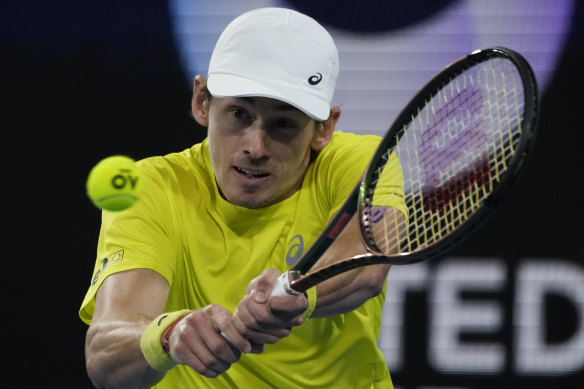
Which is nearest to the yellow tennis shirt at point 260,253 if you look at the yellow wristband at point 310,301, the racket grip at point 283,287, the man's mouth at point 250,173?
the man's mouth at point 250,173

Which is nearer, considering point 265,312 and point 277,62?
point 265,312

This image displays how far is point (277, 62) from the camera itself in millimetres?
2432

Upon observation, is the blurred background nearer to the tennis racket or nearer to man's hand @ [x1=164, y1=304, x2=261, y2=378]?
the tennis racket

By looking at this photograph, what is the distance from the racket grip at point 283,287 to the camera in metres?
1.92

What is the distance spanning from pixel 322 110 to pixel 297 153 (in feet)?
0.42

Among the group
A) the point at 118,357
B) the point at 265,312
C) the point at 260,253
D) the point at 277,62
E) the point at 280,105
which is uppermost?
the point at 277,62

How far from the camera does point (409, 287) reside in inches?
143

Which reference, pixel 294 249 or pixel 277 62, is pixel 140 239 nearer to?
pixel 294 249

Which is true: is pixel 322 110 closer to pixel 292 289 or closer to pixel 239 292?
pixel 239 292

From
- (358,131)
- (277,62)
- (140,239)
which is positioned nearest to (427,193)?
(277,62)

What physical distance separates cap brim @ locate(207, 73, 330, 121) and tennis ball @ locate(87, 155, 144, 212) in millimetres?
370

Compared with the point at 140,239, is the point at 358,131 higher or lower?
higher

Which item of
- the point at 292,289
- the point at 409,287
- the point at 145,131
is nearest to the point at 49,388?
the point at 145,131

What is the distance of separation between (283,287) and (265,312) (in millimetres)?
93
